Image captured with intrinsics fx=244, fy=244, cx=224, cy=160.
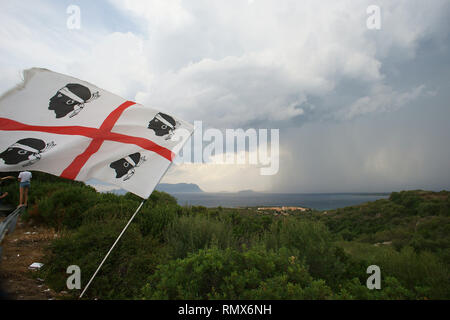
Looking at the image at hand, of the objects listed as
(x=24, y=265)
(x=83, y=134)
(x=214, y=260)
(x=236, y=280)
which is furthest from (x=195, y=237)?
(x=24, y=265)

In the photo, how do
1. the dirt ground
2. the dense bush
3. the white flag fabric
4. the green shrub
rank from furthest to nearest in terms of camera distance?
the green shrub < the dirt ground < the white flag fabric < the dense bush

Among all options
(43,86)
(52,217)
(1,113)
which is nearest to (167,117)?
(43,86)

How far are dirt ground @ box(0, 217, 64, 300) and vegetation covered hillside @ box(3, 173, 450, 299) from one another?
0.24 m

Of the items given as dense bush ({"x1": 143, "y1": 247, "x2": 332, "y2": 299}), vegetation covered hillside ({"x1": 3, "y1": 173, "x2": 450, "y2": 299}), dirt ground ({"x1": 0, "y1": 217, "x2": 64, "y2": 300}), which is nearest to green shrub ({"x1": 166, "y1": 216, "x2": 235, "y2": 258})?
vegetation covered hillside ({"x1": 3, "y1": 173, "x2": 450, "y2": 299})

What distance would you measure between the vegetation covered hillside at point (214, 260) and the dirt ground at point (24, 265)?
0.80 ft

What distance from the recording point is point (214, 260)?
3.00 m

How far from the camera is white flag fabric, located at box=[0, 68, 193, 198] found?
325cm

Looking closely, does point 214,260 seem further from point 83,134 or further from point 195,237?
point 83,134

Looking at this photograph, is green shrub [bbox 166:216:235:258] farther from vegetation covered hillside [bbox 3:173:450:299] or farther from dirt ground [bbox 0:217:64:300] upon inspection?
dirt ground [bbox 0:217:64:300]

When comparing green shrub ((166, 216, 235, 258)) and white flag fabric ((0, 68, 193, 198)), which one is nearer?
white flag fabric ((0, 68, 193, 198))

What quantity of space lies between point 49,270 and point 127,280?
165cm

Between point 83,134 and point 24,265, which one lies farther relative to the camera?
point 24,265

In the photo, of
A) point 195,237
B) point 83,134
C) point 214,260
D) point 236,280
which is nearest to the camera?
point 236,280

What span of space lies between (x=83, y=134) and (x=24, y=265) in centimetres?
342
